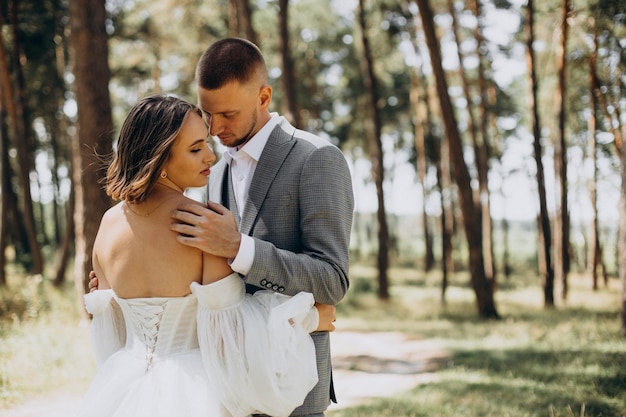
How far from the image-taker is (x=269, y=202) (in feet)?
8.93

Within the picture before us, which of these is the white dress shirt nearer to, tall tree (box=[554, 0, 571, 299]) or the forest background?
the forest background

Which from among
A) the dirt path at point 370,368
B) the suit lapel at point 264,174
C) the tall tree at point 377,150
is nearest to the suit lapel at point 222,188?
the suit lapel at point 264,174

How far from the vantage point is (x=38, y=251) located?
15.1 metres

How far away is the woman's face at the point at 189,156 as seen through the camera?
254 centimetres

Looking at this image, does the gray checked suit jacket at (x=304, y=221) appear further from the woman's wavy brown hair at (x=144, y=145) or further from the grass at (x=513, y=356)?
the grass at (x=513, y=356)

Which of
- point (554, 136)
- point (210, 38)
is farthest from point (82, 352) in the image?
point (554, 136)

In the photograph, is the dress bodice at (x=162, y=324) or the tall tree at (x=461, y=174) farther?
the tall tree at (x=461, y=174)

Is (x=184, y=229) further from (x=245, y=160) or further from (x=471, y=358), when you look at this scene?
(x=471, y=358)

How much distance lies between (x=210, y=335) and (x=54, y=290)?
11.5 metres

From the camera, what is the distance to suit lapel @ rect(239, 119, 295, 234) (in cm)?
274

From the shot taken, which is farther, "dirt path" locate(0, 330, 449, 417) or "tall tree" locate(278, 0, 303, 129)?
"tall tree" locate(278, 0, 303, 129)

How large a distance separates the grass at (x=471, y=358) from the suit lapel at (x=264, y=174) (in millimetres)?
4009

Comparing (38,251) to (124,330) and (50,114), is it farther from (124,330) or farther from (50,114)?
(124,330)

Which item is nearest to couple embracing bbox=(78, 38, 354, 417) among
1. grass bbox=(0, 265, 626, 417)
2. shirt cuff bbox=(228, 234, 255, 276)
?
shirt cuff bbox=(228, 234, 255, 276)
